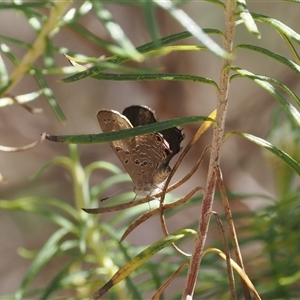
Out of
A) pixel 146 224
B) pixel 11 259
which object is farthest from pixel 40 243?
pixel 146 224

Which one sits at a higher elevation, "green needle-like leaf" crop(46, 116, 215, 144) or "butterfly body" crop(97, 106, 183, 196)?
"butterfly body" crop(97, 106, 183, 196)

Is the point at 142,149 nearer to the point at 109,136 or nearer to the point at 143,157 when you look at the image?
the point at 143,157

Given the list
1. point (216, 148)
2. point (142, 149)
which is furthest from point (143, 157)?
point (216, 148)

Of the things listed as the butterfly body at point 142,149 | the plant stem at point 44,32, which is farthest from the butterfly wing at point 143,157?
the plant stem at point 44,32

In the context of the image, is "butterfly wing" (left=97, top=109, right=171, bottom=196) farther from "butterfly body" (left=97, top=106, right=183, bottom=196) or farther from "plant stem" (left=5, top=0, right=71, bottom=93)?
"plant stem" (left=5, top=0, right=71, bottom=93)

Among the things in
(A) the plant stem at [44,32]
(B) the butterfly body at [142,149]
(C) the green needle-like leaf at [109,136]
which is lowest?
(C) the green needle-like leaf at [109,136]

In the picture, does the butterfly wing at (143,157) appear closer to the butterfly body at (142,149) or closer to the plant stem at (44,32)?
the butterfly body at (142,149)

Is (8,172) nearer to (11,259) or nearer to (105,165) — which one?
(11,259)

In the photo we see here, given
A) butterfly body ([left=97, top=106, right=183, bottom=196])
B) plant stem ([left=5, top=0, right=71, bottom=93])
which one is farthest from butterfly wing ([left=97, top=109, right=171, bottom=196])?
plant stem ([left=5, top=0, right=71, bottom=93])

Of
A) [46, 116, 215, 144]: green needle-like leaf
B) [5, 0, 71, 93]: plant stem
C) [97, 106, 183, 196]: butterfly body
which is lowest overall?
[46, 116, 215, 144]: green needle-like leaf
